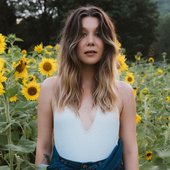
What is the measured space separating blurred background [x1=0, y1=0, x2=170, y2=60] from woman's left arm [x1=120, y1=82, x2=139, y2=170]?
16073 millimetres

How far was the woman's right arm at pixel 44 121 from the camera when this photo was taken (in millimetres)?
1912

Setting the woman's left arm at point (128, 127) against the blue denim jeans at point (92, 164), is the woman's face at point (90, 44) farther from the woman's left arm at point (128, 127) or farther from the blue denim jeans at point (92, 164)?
the blue denim jeans at point (92, 164)

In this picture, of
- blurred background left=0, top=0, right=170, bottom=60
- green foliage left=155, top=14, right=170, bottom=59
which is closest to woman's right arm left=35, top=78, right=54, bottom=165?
blurred background left=0, top=0, right=170, bottom=60

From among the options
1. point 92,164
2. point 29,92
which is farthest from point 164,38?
point 92,164

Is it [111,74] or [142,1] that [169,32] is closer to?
[142,1]

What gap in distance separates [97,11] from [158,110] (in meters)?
1.62

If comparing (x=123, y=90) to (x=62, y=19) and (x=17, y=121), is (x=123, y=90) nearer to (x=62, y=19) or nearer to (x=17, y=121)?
(x=17, y=121)

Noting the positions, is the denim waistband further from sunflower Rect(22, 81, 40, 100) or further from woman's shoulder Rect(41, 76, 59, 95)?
sunflower Rect(22, 81, 40, 100)

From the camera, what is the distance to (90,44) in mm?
1860

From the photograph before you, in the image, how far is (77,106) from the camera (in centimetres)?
187

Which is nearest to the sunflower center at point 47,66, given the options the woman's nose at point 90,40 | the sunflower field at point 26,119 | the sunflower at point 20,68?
the sunflower field at point 26,119

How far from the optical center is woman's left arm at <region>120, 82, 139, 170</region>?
6.32 ft

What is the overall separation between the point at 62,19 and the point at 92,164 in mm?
16917

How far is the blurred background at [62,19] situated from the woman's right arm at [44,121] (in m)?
16.1
